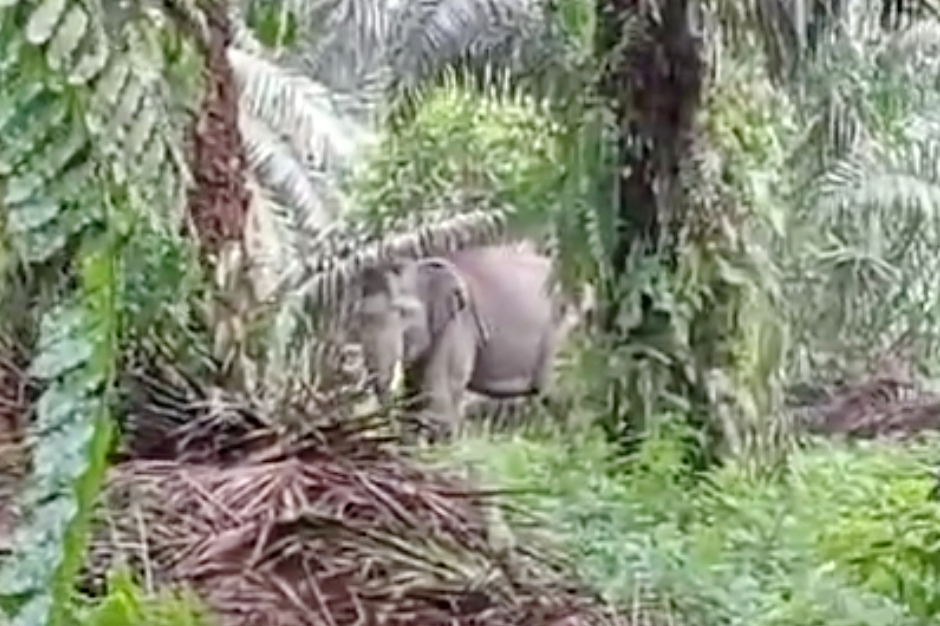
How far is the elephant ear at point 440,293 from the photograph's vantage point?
791 centimetres

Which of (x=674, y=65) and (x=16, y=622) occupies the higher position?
(x=674, y=65)

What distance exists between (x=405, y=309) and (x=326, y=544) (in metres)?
4.17

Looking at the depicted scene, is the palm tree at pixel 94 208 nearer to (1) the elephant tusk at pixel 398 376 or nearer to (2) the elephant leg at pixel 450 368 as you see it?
(1) the elephant tusk at pixel 398 376

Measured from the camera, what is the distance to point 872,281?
800 centimetres

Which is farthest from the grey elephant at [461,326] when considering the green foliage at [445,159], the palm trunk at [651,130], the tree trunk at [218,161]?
the tree trunk at [218,161]

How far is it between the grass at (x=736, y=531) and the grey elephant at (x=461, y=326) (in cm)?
121

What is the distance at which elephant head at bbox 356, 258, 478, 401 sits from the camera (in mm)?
7293

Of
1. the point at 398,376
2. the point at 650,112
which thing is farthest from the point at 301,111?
the point at 650,112

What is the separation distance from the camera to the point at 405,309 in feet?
24.9

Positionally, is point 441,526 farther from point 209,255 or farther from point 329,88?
point 329,88

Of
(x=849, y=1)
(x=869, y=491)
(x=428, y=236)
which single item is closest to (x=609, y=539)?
(x=869, y=491)

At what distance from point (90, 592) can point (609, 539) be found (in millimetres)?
1162

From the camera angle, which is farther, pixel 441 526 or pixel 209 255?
pixel 209 255

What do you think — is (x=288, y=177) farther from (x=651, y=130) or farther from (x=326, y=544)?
(x=326, y=544)
